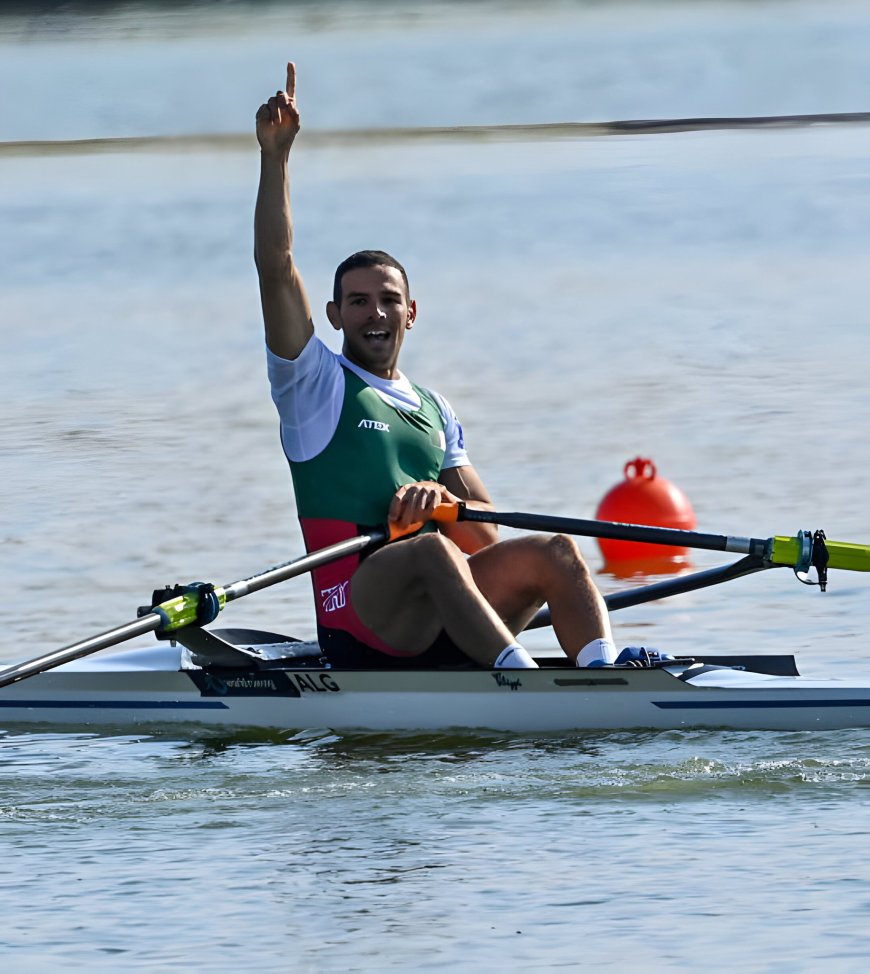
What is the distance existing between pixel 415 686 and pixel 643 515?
347cm

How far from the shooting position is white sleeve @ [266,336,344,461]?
615 centimetres

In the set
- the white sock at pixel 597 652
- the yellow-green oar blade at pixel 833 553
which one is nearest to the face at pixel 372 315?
the white sock at pixel 597 652

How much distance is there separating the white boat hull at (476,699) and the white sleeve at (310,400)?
69 centimetres

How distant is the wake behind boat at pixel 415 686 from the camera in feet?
19.5

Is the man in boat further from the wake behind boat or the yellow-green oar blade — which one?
the yellow-green oar blade

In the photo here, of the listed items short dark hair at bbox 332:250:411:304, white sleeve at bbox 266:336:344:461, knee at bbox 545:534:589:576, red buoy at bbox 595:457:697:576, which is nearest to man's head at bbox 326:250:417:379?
short dark hair at bbox 332:250:411:304

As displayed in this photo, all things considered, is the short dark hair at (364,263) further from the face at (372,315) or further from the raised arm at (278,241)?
the raised arm at (278,241)

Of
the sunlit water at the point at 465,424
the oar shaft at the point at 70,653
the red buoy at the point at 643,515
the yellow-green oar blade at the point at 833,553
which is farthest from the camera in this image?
the red buoy at the point at 643,515

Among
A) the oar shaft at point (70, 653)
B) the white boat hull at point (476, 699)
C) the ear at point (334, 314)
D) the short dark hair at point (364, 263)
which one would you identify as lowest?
the white boat hull at point (476, 699)

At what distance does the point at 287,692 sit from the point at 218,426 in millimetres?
6675

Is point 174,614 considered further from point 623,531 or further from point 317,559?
point 623,531

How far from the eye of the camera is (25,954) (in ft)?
14.2

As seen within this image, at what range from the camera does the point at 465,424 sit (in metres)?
12.4

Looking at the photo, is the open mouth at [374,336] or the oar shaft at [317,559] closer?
the oar shaft at [317,559]
